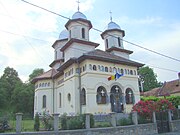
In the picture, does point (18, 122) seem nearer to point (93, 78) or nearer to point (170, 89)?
point (93, 78)

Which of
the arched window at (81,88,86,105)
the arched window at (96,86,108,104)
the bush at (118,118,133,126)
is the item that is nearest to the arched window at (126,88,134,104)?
the arched window at (96,86,108,104)

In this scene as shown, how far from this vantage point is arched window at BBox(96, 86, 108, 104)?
20.6m

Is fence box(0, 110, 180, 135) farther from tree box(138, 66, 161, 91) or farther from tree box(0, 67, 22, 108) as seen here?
tree box(138, 66, 161, 91)

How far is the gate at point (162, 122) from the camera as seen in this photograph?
51.0 feet

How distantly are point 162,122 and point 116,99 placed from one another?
690 centimetres

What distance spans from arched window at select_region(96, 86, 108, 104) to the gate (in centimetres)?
647

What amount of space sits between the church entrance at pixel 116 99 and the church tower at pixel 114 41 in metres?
7.67

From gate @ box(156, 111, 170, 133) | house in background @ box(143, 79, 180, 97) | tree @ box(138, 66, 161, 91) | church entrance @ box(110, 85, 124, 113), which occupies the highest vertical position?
tree @ box(138, 66, 161, 91)

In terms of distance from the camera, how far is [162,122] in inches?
623

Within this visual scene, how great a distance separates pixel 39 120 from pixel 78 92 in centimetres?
879

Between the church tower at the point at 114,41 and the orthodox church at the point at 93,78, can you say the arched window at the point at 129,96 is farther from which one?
the church tower at the point at 114,41

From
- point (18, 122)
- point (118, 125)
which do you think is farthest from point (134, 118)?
point (18, 122)

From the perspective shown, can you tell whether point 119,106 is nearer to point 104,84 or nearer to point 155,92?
point 104,84

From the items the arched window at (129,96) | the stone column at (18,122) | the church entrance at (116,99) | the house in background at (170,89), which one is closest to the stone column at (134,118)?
the church entrance at (116,99)
